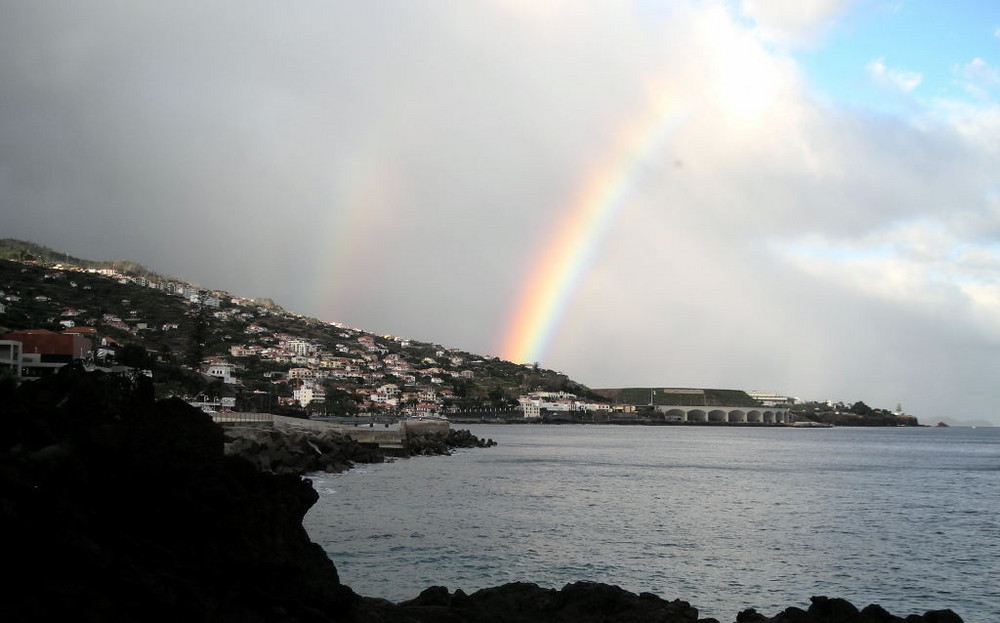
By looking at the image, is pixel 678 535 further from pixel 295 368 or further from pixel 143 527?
pixel 295 368

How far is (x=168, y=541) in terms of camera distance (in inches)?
389

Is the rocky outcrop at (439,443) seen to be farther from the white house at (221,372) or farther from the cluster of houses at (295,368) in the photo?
the white house at (221,372)

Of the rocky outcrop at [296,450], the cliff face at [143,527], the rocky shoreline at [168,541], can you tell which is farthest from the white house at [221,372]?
the cliff face at [143,527]

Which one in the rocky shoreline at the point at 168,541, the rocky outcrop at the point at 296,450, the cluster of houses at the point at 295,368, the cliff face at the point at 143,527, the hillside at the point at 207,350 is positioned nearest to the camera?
the cliff face at the point at 143,527

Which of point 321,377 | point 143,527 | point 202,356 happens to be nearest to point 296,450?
point 143,527

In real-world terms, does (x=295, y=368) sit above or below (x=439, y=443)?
above

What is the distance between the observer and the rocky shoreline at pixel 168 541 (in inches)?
324

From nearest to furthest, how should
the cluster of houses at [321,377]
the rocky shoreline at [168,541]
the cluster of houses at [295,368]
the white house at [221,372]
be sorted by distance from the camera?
the rocky shoreline at [168,541], the white house at [221,372], the cluster of houses at [295,368], the cluster of houses at [321,377]

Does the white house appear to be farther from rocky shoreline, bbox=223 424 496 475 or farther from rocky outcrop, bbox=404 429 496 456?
rocky shoreline, bbox=223 424 496 475

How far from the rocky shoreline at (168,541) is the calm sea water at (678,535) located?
4366mm

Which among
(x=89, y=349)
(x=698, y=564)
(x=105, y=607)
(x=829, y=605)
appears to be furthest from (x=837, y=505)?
(x=89, y=349)

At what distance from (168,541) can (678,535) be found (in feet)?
60.9

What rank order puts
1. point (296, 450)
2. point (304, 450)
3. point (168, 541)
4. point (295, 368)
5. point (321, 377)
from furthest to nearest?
point (321, 377), point (295, 368), point (304, 450), point (296, 450), point (168, 541)

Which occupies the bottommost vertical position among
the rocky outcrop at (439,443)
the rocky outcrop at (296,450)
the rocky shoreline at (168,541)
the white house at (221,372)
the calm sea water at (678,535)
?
the rocky outcrop at (439,443)
